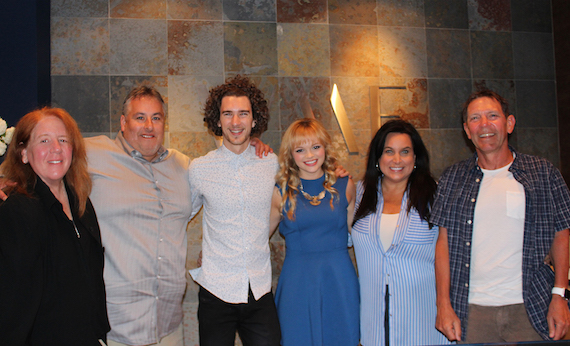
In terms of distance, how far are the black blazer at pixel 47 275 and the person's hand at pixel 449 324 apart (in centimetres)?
184

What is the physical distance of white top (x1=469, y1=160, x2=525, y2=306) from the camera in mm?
2156

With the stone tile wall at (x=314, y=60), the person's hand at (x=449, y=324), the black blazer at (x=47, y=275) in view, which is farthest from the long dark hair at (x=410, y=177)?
the black blazer at (x=47, y=275)

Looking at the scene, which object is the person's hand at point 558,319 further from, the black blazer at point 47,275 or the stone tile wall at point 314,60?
the black blazer at point 47,275

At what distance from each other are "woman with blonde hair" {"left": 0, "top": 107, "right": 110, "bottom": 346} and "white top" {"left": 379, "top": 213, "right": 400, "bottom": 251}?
1.62 metres

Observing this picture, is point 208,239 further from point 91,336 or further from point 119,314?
point 91,336

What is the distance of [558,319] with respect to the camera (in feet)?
6.75

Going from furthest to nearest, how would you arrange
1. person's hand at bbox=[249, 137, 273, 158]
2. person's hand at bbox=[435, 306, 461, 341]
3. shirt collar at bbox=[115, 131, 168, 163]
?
person's hand at bbox=[249, 137, 273, 158] < shirt collar at bbox=[115, 131, 168, 163] < person's hand at bbox=[435, 306, 461, 341]

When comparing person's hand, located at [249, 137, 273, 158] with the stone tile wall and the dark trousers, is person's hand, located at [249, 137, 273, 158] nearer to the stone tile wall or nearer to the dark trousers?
the dark trousers

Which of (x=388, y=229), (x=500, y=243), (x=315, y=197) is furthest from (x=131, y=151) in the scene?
(x=500, y=243)

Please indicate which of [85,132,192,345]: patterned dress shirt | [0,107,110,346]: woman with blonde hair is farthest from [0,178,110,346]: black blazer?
[85,132,192,345]: patterned dress shirt

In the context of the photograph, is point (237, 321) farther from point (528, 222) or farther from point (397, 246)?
point (528, 222)

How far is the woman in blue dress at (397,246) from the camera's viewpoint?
2.30m

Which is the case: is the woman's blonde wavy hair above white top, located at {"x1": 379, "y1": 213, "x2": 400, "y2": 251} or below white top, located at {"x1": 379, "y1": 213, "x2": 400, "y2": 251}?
above

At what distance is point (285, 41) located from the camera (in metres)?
3.87
